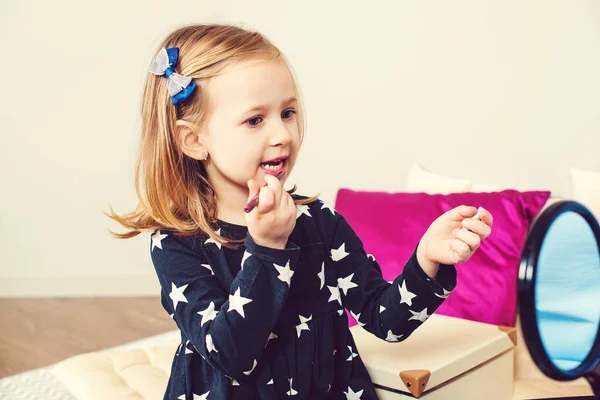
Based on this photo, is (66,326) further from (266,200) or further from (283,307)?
(266,200)

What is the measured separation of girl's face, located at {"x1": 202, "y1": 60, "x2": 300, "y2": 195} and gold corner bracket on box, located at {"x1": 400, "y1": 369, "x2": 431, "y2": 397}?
1.31ft

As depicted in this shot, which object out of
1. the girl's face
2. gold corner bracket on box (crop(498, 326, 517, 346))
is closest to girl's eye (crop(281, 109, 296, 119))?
the girl's face

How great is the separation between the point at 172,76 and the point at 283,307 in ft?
1.17

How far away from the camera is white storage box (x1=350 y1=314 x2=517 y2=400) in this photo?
3.51 ft

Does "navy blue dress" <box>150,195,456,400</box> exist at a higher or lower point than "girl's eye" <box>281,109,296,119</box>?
lower

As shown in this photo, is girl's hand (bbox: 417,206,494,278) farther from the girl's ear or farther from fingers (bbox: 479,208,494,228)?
the girl's ear

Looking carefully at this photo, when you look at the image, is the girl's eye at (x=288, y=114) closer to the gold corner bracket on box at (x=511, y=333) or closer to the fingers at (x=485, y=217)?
the fingers at (x=485, y=217)

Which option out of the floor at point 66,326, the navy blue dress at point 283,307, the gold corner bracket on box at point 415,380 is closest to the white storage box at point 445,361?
the gold corner bracket on box at point 415,380

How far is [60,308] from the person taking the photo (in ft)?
9.55

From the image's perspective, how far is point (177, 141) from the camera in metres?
0.95

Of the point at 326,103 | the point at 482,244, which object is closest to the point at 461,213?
the point at 482,244

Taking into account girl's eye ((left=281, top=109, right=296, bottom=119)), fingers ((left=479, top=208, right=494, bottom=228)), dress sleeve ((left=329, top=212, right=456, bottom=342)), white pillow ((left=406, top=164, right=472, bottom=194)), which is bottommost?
white pillow ((left=406, top=164, right=472, bottom=194))

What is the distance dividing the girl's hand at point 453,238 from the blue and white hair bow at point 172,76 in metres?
0.38

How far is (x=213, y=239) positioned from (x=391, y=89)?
54.4 inches
